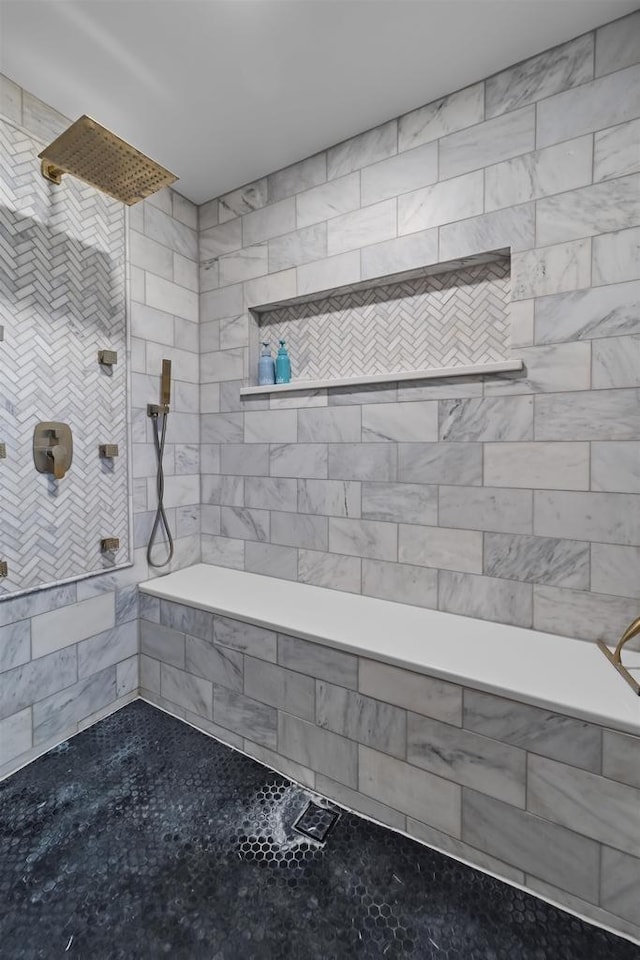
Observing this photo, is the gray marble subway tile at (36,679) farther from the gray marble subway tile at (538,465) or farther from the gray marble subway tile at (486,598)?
the gray marble subway tile at (538,465)

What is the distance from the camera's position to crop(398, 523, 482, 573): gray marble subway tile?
5.98ft

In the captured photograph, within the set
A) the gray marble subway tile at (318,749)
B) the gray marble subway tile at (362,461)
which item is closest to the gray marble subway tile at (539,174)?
the gray marble subway tile at (362,461)

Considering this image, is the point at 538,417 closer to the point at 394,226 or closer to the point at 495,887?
the point at 394,226

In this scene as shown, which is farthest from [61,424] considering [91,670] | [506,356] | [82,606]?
[506,356]

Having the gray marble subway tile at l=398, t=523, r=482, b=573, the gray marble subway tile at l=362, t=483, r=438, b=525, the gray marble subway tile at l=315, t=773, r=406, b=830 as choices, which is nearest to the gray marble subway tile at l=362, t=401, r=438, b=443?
the gray marble subway tile at l=362, t=483, r=438, b=525

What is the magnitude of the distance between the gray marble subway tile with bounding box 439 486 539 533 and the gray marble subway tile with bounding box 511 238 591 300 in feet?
Result: 2.60

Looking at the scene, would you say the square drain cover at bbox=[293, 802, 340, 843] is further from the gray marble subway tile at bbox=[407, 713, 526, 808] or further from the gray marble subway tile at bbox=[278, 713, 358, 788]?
the gray marble subway tile at bbox=[407, 713, 526, 808]

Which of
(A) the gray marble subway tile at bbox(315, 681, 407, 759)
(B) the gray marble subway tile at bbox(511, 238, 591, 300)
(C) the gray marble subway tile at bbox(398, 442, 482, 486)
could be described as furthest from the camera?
(C) the gray marble subway tile at bbox(398, 442, 482, 486)

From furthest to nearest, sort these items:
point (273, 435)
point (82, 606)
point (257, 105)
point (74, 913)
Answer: point (273, 435) → point (82, 606) → point (257, 105) → point (74, 913)

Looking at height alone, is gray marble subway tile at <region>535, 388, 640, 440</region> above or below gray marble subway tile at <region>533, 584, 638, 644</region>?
above

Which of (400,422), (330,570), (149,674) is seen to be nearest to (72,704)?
(149,674)

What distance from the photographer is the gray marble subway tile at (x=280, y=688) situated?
1.67m

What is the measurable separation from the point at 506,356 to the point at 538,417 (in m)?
0.30

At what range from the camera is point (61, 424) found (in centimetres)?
191
